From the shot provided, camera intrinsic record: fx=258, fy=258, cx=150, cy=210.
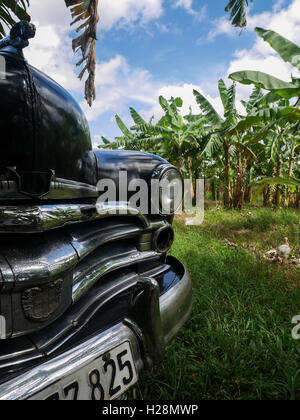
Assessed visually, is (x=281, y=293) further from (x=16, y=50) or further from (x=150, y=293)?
(x=16, y=50)

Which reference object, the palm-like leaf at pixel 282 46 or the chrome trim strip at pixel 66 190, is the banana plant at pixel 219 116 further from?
the chrome trim strip at pixel 66 190

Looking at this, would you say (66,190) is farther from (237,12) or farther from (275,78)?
(237,12)

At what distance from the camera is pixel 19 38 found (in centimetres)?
90

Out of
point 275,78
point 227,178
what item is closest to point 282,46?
point 275,78

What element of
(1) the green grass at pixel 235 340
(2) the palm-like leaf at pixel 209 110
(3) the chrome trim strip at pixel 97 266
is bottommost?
(1) the green grass at pixel 235 340

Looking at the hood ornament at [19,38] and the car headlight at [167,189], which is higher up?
the hood ornament at [19,38]

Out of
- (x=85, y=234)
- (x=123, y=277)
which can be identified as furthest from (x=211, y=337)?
(x=85, y=234)

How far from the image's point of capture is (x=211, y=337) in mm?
1578

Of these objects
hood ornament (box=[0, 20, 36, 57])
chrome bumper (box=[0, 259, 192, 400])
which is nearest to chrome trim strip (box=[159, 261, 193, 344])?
chrome bumper (box=[0, 259, 192, 400])

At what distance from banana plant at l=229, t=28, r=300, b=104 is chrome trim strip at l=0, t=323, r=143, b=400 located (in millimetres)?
3790

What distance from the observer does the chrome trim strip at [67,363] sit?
0.61m

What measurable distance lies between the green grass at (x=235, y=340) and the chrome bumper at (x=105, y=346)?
0.37m

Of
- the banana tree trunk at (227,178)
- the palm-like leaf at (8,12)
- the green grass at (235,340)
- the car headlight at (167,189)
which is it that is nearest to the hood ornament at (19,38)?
the car headlight at (167,189)
